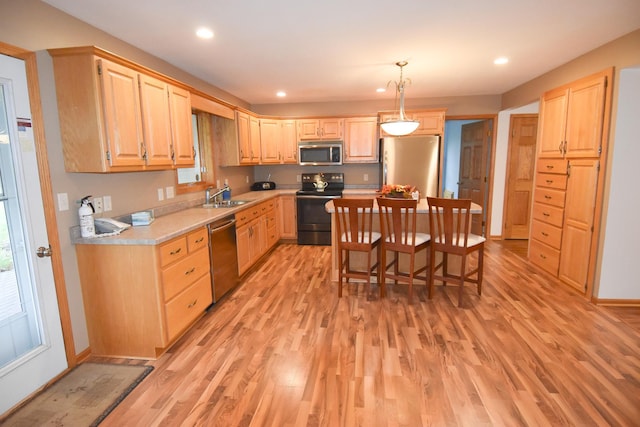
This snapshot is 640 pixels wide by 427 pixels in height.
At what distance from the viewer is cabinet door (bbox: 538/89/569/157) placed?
361 centimetres

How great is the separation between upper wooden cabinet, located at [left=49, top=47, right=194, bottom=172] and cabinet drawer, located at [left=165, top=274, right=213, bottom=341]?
1.07 metres

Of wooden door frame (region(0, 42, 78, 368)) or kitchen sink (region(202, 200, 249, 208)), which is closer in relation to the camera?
wooden door frame (region(0, 42, 78, 368))

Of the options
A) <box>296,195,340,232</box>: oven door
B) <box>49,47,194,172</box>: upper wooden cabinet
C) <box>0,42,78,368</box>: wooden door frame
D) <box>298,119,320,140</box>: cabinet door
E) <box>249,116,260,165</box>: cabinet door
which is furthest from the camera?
<box>298,119,320,140</box>: cabinet door

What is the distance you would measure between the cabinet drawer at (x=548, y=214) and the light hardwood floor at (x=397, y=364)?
82cm

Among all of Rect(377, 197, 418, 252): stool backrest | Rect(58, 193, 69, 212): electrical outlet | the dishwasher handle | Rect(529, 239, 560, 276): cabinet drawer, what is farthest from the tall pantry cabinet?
Rect(58, 193, 69, 212): electrical outlet

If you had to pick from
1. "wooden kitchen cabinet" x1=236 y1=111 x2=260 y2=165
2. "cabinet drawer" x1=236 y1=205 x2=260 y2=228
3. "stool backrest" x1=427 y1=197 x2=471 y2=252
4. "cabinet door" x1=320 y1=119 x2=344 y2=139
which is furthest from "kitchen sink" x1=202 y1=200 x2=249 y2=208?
"stool backrest" x1=427 y1=197 x2=471 y2=252

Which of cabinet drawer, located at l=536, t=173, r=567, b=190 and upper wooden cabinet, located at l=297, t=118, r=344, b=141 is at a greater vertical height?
upper wooden cabinet, located at l=297, t=118, r=344, b=141

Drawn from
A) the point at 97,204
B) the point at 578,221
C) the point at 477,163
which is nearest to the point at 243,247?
the point at 97,204

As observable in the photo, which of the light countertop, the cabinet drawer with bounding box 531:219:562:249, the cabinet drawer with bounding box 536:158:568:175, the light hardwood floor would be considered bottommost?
the light hardwood floor

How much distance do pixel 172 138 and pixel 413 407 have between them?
282cm

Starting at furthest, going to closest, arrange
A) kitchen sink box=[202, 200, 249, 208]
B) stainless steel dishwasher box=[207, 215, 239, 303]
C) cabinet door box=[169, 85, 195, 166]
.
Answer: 1. kitchen sink box=[202, 200, 249, 208]
2. stainless steel dishwasher box=[207, 215, 239, 303]
3. cabinet door box=[169, 85, 195, 166]

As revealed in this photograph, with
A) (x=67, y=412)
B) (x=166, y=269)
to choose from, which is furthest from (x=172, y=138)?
(x=67, y=412)

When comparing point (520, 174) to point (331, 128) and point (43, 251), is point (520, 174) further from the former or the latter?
point (43, 251)

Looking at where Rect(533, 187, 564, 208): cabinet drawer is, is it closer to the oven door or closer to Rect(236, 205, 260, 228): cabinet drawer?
the oven door
